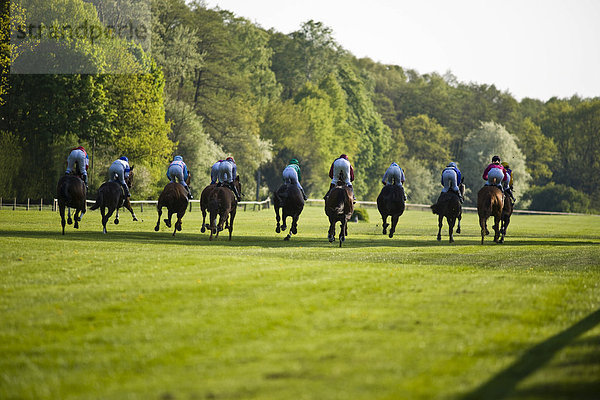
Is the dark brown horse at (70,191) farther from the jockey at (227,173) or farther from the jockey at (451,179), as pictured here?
the jockey at (451,179)

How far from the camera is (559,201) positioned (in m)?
89.6

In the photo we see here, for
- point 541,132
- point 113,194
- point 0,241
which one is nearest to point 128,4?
point 113,194

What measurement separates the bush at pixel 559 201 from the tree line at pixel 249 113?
6.1 inches

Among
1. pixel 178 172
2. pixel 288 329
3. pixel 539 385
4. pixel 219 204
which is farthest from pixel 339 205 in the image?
pixel 539 385

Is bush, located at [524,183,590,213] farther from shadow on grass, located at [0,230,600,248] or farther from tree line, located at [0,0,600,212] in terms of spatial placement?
shadow on grass, located at [0,230,600,248]

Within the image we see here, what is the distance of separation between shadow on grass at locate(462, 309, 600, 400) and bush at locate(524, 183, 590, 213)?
8423 cm

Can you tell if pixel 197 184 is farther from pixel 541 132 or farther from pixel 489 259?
pixel 541 132

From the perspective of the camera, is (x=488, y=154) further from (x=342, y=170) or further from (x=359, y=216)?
(x=342, y=170)

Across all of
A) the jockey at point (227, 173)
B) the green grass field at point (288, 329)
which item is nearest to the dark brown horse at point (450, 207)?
the jockey at point (227, 173)

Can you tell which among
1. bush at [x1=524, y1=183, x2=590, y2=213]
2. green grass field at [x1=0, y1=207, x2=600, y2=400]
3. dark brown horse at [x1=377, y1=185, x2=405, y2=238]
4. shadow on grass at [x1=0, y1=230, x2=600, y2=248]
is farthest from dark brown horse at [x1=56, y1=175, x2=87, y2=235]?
bush at [x1=524, y1=183, x2=590, y2=213]

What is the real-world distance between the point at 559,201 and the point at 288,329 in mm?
85641

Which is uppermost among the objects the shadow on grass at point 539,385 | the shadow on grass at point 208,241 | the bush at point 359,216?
the bush at point 359,216

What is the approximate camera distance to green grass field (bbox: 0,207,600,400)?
6656mm

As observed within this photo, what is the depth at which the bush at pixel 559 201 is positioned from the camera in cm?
8912
